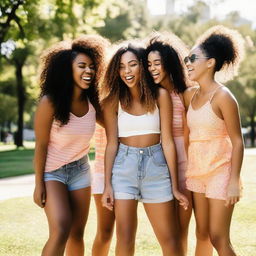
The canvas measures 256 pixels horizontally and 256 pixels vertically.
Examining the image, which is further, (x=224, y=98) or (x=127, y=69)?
(x=127, y=69)

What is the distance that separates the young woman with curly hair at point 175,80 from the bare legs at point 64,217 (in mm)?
908

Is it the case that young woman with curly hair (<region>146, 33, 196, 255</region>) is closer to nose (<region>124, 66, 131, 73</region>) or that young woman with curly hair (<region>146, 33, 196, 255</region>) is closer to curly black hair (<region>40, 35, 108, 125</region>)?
nose (<region>124, 66, 131, 73</region>)

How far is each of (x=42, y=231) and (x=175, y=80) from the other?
3.96 metres

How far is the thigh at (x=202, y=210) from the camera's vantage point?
177 inches

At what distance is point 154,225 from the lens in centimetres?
436

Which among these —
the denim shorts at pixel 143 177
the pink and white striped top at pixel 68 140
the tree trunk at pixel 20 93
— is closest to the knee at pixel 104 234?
the denim shorts at pixel 143 177

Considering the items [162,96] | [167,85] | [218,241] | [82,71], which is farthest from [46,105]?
[218,241]

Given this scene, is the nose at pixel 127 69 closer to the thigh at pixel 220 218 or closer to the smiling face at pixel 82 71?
the smiling face at pixel 82 71

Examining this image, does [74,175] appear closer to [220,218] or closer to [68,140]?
[68,140]

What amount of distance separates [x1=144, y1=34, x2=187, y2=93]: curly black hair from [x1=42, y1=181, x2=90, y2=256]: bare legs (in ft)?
4.28

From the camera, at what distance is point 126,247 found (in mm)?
4340

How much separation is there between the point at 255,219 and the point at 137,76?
4.78 meters

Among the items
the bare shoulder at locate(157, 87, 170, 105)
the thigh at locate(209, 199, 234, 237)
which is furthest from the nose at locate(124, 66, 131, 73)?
the thigh at locate(209, 199, 234, 237)

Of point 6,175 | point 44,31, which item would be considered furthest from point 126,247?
point 44,31
